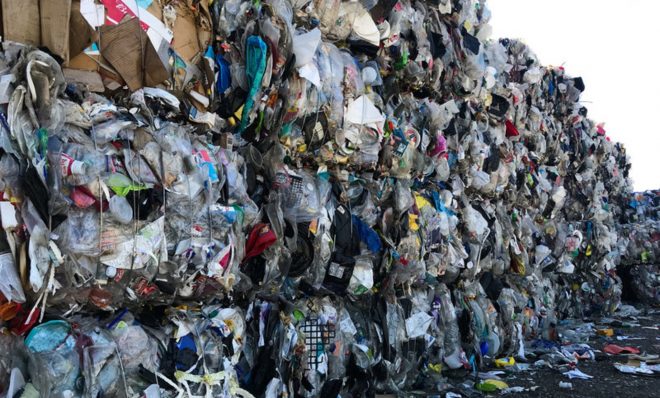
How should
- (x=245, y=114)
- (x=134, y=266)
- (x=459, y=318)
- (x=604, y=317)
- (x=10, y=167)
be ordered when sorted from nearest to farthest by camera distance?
1. (x=10, y=167)
2. (x=134, y=266)
3. (x=245, y=114)
4. (x=459, y=318)
5. (x=604, y=317)

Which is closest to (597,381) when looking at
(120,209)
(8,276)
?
(120,209)

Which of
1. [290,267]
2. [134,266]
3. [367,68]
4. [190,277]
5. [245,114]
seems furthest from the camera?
[367,68]

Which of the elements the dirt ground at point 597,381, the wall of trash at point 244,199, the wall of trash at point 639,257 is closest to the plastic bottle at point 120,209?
the wall of trash at point 244,199

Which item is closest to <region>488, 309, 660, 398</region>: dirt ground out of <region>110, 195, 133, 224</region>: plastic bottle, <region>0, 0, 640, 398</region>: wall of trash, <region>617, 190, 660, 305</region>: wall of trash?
<region>0, 0, 640, 398</region>: wall of trash

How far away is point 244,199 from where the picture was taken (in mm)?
2188

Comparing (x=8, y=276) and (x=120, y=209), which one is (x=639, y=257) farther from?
(x=8, y=276)

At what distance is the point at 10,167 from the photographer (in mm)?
1488

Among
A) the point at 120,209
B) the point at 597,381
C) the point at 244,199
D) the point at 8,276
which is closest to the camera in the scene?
the point at 8,276

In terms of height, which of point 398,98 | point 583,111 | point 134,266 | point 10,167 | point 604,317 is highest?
point 583,111

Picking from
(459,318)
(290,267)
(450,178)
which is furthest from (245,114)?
(459,318)

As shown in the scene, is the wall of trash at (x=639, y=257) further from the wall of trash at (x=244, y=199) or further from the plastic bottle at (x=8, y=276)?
the plastic bottle at (x=8, y=276)

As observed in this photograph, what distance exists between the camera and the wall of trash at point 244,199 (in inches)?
62.9

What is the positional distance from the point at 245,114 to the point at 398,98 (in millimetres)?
1448

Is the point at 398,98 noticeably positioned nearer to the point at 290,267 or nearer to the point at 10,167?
the point at 290,267
